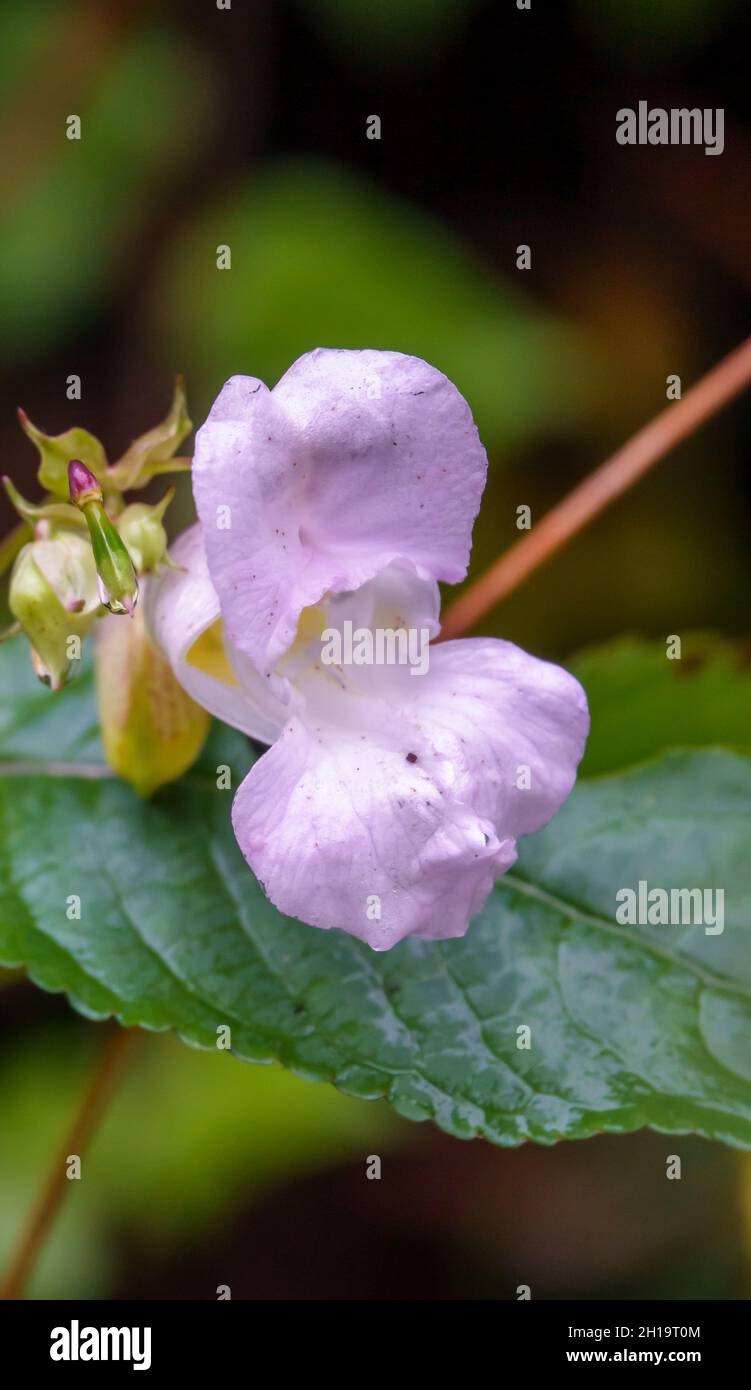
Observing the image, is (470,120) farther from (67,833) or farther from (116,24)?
(67,833)

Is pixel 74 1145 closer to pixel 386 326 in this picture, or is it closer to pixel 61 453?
pixel 61 453
